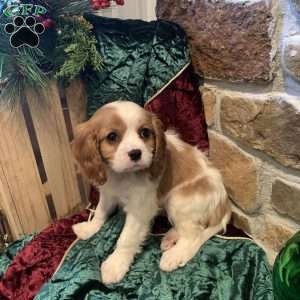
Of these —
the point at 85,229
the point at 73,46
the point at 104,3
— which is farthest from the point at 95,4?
the point at 85,229

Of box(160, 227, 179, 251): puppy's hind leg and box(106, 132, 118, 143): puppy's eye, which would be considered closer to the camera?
box(106, 132, 118, 143): puppy's eye

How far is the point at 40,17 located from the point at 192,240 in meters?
0.91

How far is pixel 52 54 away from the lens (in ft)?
4.18

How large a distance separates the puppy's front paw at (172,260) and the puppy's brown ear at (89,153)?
344 mm

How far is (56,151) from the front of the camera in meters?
1.48

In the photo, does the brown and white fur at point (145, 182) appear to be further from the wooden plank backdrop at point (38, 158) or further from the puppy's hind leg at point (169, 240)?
the wooden plank backdrop at point (38, 158)

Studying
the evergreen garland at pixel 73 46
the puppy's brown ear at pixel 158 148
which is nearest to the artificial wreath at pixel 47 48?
the evergreen garland at pixel 73 46

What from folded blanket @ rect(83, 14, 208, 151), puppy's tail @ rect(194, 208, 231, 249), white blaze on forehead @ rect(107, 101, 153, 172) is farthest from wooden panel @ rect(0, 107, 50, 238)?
puppy's tail @ rect(194, 208, 231, 249)

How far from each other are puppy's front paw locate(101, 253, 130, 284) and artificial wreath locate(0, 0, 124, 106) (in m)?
0.64

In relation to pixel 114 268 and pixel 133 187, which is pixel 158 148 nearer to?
pixel 133 187

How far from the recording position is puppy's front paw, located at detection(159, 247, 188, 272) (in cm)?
123

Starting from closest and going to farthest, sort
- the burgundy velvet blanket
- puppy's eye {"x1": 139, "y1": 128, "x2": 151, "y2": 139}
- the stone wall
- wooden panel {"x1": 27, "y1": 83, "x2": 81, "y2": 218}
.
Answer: the stone wall
puppy's eye {"x1": 139, "y1": 128, "x2": 151, "y2": 139}
the burgundy velvet blanket
wooden panel {"x1": 27, "y1": 83, "x2": 81, "y2": 218}

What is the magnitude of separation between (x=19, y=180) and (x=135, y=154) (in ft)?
1.86

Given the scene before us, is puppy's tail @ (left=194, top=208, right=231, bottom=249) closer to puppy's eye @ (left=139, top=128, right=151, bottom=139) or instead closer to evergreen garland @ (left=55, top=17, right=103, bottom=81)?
puppy's eye @ (left=139, top=128, right=151, bottom=139)
